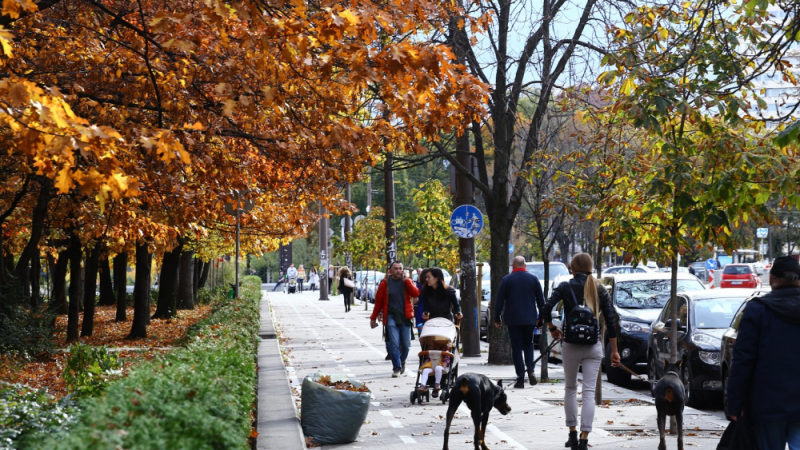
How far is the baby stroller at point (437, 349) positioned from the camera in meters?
11.9

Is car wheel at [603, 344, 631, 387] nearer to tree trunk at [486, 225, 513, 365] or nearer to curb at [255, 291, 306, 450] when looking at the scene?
tree trunk at [486, 225, 513, 365]

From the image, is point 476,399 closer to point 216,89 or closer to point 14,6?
point 216,89

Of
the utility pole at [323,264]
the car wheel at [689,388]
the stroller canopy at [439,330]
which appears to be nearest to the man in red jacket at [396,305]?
the stroller canopy at [439,330]

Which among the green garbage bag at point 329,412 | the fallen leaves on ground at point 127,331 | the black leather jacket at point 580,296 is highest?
the black leather jacket at point 580,296

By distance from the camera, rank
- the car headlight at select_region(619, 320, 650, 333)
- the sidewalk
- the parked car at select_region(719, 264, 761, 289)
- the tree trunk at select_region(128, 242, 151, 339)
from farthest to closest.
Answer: the parked car at select_region(719, 264, 761, 289), the tree trunk at select_region(128, 242, 151, 339), the car headlight at select_region(619, 320, 650, 333), the sidewalk

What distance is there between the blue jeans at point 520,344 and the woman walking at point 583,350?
13.7 feet

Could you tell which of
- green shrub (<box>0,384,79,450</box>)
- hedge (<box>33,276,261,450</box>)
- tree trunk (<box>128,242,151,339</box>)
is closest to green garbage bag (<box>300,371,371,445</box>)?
hedge (<box>33,276,261,450</box>)

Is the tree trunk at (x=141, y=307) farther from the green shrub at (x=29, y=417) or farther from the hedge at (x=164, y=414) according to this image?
the hedge at (x=164, y=414)

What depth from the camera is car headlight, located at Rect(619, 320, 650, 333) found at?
16.0m

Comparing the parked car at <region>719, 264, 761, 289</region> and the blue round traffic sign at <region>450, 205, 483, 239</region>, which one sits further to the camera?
the parked car at <region>719, 264, 761, 289</region>

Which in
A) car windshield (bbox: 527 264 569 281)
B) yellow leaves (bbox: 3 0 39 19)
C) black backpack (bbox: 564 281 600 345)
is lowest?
black backpack (bbox: 564 281 600 345)

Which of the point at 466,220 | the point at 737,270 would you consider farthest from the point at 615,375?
the point at 737,270

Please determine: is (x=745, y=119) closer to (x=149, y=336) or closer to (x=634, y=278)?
(x=634, y=278)

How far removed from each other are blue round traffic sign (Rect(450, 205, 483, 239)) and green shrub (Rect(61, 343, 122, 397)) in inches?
321
